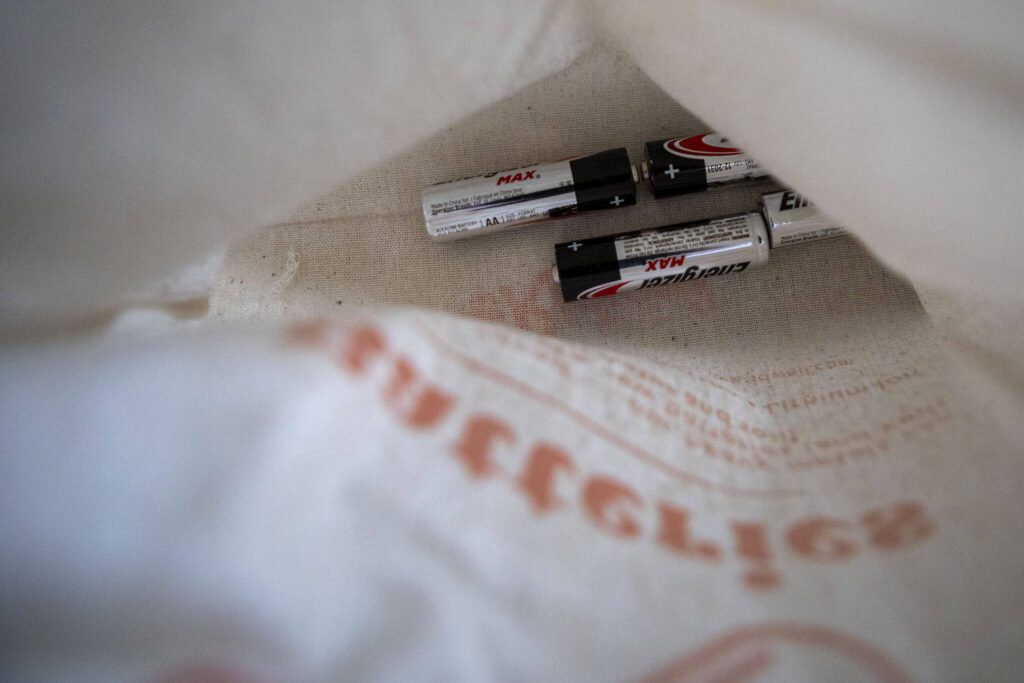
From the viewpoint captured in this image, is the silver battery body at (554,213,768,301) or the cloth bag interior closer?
the cloth bag interior

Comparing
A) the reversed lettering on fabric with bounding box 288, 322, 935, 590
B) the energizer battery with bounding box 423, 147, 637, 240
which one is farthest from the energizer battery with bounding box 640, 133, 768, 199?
the reversed lettering on fabric with bounding box 288, 322, 935, 590

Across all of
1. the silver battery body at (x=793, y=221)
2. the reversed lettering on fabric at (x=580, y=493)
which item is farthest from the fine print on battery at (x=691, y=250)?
the reversed lettering on fabric at (x=580, y=493)

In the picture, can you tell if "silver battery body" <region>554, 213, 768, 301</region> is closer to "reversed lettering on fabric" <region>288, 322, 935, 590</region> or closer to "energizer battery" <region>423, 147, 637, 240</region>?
"energizer battery" <region>423, 147, 637, 240</region>

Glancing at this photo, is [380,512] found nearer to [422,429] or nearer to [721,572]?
[422,429]

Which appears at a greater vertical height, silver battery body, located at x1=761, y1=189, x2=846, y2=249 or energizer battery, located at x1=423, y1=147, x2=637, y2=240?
energizer battery, located at x1=423, y1=147, x2=637, y2=240

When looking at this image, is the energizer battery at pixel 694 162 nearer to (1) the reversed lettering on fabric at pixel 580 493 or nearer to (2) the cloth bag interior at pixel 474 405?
(2) the cloth bag interior at pixel 474 405

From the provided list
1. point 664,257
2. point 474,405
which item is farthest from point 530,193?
point 474,405

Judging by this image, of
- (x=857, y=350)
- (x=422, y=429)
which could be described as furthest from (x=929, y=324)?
(x=422, y=429)

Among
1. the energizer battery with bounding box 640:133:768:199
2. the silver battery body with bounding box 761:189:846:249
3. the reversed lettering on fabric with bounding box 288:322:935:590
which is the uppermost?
the energizer battery with bounding box 640:133:768:199
